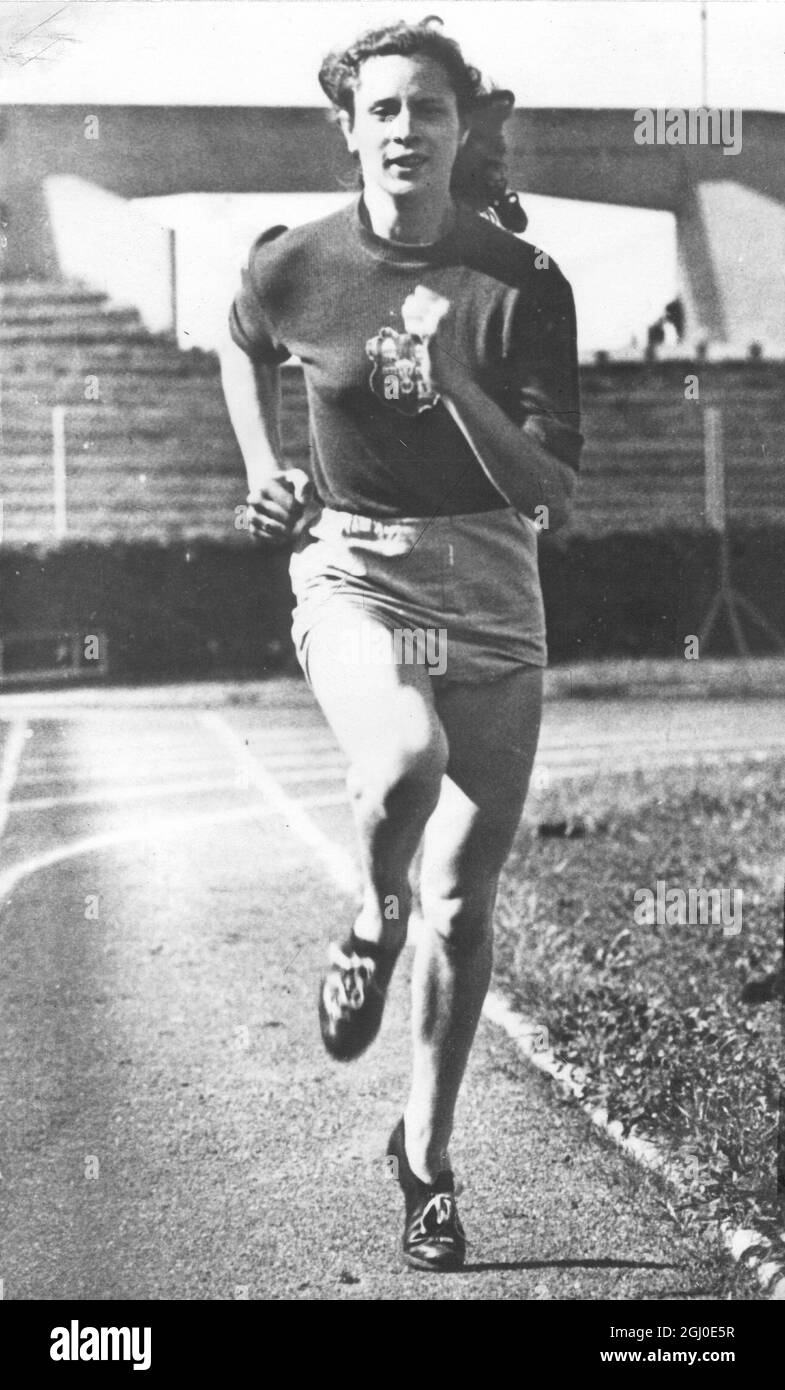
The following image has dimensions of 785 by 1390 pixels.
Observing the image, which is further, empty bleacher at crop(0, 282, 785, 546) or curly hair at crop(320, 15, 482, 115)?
empty bleacher at crop(0, 282, 785, 546)

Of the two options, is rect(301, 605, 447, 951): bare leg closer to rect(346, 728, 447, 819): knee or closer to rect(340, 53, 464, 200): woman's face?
rect(346, 728, 447, 819): knee

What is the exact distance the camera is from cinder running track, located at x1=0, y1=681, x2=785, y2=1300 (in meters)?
3.66

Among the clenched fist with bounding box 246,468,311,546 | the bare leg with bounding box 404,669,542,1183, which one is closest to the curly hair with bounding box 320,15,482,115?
the clenched fist with bounding box 246,468,311,546

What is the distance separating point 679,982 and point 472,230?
8.63ft

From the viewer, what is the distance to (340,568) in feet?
12.5

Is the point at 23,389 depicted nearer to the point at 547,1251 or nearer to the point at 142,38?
the point at 142,38

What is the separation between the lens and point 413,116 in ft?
12.5

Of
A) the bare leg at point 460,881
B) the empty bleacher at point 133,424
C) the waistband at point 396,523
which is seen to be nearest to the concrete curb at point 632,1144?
the bare leg at point 460,881

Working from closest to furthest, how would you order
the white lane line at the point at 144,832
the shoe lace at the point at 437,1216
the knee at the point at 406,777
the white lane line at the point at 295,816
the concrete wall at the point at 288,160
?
the knee at the point at 406,777
the shoe lace at the point at 437,1216
the concrete wall at the point at 288,160
the white lane line at the point at 144,832
the white lane line at the point at 295,816

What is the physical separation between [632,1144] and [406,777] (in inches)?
45.3

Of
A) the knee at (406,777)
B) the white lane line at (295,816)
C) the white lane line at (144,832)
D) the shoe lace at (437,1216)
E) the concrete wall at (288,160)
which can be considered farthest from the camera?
the white lane line at (295,816)

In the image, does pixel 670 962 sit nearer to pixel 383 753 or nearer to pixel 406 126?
pixel 383 753

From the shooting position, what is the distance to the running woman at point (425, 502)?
373 cm

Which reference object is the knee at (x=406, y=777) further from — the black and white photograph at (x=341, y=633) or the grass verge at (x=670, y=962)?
the grass verge at (x=670, y=962)
